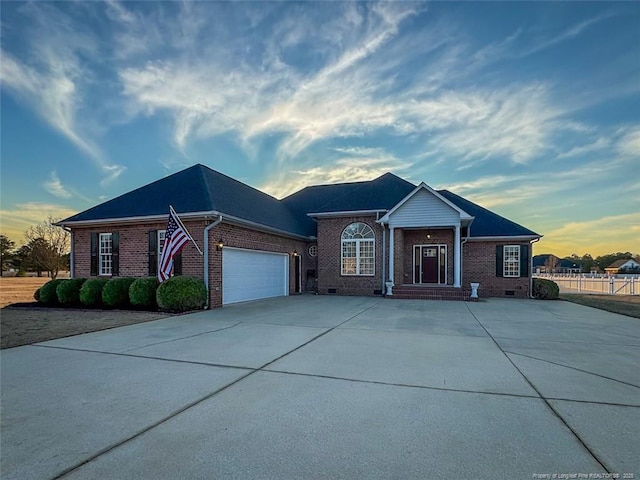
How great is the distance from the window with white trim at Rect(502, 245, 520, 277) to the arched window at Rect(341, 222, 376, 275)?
6.71 metres

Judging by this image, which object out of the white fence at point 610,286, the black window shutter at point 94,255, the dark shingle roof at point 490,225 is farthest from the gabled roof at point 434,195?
the white fence at point 610,286

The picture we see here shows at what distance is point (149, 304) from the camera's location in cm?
1160

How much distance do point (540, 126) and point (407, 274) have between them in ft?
29.7

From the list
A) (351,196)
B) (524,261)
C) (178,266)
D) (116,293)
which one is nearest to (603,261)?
(524,261)

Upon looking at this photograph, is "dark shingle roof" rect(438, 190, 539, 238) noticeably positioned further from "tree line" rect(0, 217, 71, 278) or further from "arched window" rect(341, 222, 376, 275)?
"tree line" rect(0, 217, 71, 278)

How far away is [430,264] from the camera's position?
1838cm

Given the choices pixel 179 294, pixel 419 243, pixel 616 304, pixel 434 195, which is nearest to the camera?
pixel 179 294

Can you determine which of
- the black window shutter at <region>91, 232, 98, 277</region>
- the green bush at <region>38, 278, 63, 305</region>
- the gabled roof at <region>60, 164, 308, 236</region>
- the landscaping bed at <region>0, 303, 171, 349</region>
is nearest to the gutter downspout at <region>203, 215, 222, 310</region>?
the gabled roof at <region>60, 164, 308, 236</region>

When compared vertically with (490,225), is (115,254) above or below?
below

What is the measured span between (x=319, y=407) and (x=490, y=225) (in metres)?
17.2

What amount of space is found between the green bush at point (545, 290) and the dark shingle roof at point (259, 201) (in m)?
2.61

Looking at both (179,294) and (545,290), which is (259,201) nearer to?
(179,294)

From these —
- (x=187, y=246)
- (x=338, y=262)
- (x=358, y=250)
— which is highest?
(x=187, y=246)

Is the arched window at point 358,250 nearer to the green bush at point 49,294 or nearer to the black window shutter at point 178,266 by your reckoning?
the black window shutter at point 178,266
